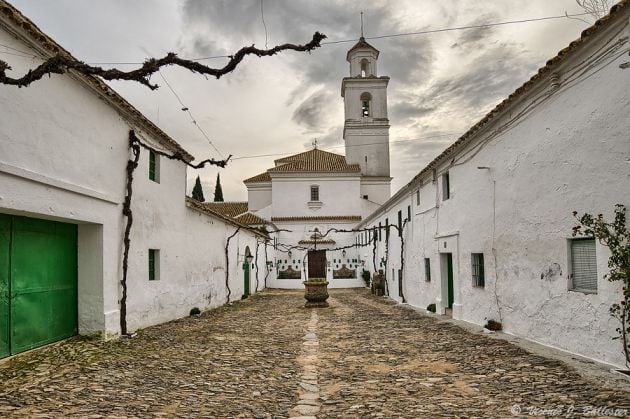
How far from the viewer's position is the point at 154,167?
11672 millimetres

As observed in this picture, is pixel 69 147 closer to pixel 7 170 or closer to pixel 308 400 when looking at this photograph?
pixel 7 170

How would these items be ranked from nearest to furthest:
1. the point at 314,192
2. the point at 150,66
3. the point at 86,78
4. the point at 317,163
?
the point at 150,66, the point at 86,78, the point at 314,192, the point at 317,163

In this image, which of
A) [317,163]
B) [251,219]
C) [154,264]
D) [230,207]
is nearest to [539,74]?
[154,264]

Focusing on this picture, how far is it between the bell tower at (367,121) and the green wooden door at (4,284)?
3164 cm

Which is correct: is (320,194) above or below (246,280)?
above

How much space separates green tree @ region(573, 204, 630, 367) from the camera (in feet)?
18.2

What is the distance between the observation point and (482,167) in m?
10.2

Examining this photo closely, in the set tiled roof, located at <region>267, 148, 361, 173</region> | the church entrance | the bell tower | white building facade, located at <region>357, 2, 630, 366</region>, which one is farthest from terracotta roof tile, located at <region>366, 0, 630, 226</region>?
the bell tower

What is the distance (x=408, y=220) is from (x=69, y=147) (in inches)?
505

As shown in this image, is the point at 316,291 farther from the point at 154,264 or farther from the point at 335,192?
the point at 335,192

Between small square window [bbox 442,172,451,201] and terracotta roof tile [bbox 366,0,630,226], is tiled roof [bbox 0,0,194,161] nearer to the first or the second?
terracotta roof tile [bbox 366,0,630,226]

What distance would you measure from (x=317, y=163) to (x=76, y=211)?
100 ft

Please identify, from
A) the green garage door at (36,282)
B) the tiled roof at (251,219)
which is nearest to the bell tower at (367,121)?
the tiled roof at (251,219)

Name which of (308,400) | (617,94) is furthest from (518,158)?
(308,400)
